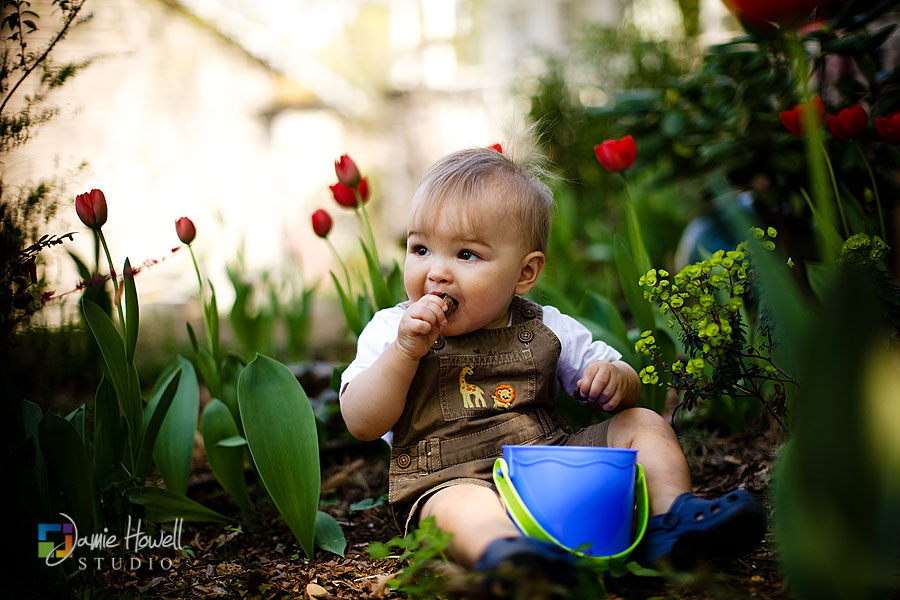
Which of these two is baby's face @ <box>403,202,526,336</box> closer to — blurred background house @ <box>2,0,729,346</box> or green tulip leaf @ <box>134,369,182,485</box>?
blurred background house @ <box>2,0,729,346</box>

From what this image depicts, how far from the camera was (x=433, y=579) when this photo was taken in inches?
41.1

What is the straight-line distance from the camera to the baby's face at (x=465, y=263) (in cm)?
139

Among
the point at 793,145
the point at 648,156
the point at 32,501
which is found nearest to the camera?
the point at 32,501

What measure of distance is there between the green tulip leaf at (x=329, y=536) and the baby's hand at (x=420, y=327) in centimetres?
47

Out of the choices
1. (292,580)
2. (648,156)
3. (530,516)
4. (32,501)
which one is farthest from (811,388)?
(648,156)

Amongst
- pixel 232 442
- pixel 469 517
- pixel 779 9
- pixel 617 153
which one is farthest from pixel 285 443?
pixel 779 9

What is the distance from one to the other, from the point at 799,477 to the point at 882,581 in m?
0.13

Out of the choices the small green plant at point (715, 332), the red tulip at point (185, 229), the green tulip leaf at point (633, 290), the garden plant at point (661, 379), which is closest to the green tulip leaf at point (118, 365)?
the garden plant at point (661, 379)

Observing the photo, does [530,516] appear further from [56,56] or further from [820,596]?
[56,56]

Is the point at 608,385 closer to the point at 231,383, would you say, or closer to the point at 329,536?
the point at 329,536

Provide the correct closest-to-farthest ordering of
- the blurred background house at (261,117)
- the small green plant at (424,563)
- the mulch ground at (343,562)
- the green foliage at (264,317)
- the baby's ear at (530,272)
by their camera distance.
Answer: the small green plant at (424,563), the mulch ground at (343,562), the baby's ear at (530,272), the green foliage at (264,317), the blurred background house at (261,117)

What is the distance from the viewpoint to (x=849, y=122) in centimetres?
169

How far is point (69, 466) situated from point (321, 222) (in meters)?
0.98

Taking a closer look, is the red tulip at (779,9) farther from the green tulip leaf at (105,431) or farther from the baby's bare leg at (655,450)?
the green tulip leaf at (105,431)
